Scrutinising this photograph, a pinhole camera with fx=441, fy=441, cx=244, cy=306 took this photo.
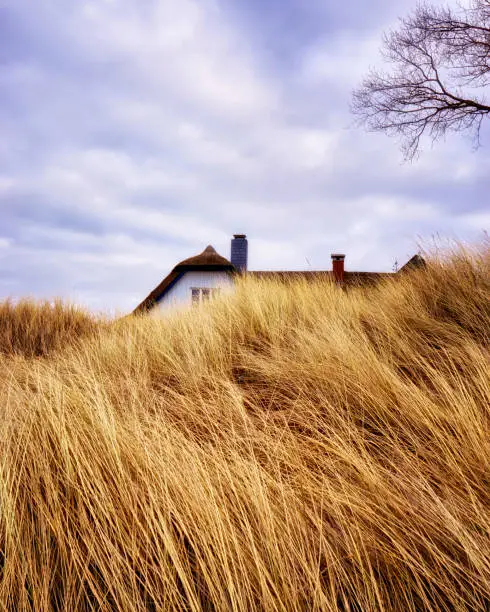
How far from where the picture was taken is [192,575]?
138 centimetres

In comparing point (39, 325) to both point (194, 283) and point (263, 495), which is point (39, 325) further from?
point (194, 283)

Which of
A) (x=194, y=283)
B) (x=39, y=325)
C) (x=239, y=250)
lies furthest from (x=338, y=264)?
(x=39, y=325)

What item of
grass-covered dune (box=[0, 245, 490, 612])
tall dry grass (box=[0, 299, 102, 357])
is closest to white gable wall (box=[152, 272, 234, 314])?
tall dry grass (box=[0, 299, 102, 357])

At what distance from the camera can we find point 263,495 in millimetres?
1526

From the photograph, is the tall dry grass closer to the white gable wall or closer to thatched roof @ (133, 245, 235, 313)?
thatched roof @ (133, 245, 235, 313)

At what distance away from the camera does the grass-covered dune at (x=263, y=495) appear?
1316 mm

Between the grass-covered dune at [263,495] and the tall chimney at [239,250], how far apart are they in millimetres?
16289

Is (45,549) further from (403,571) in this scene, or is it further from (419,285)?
(419,285)

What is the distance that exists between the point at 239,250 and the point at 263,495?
18.2 m

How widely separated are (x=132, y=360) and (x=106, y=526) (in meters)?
2.60

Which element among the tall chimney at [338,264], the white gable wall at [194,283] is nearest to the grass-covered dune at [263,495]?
the tall chimney at [338,264]

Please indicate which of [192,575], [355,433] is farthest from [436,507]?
[192,575]

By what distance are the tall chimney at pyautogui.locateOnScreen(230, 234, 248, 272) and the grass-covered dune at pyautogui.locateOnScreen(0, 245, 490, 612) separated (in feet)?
53.4

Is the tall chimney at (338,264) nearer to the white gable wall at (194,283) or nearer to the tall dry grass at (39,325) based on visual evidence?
the white gable wall at (194,283)
